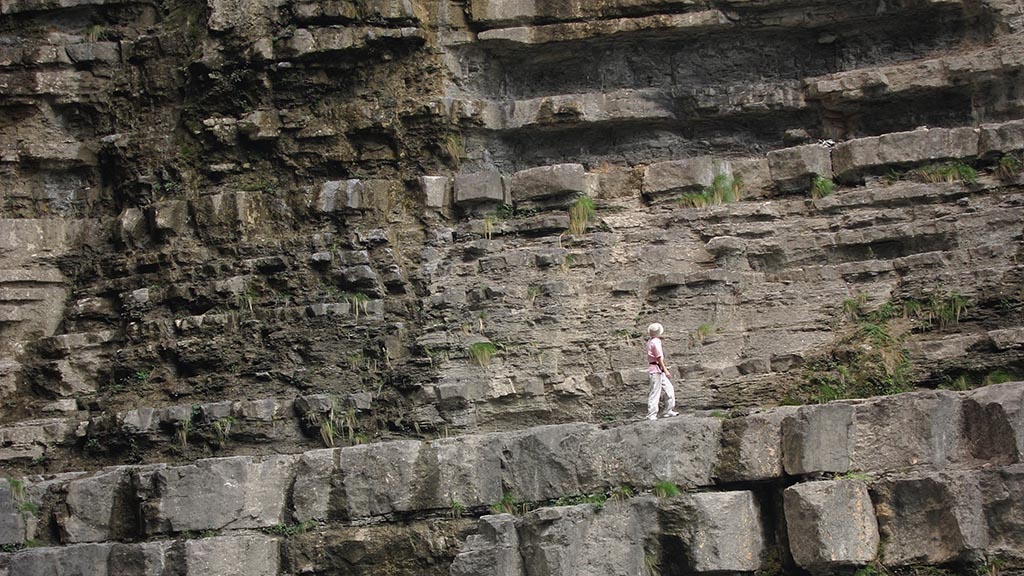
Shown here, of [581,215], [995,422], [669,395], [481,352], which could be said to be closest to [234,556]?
[481,352]

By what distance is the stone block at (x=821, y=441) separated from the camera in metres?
12.8

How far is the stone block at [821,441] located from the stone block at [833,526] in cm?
18

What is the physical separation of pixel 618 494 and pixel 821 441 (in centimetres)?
179

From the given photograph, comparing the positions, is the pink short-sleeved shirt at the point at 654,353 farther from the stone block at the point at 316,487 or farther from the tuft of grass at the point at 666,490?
the stone block at the point at 316,487

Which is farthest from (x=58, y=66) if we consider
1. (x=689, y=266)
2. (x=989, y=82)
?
(x=989, y=82)

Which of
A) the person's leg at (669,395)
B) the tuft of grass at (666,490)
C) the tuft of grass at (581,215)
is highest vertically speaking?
the tuft of grass at (581,215)

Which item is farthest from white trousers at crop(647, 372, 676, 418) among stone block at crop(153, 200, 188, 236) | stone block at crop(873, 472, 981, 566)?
stone block at crop(153, 200, 188, 236)

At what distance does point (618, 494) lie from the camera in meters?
13.2

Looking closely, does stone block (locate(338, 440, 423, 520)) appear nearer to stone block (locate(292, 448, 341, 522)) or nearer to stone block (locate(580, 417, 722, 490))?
stone block (locate(292, 448, 341, 522))

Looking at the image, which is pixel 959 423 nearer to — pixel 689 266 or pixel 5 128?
pixel 689 266

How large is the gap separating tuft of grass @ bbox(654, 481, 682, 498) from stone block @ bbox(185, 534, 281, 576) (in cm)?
356

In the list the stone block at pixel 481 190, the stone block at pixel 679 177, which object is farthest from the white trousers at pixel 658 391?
the stone block at pixel 481 190

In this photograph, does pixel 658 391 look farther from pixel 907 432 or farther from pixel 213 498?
pixel 213 498

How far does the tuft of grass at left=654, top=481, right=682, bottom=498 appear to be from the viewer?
13.1 m
